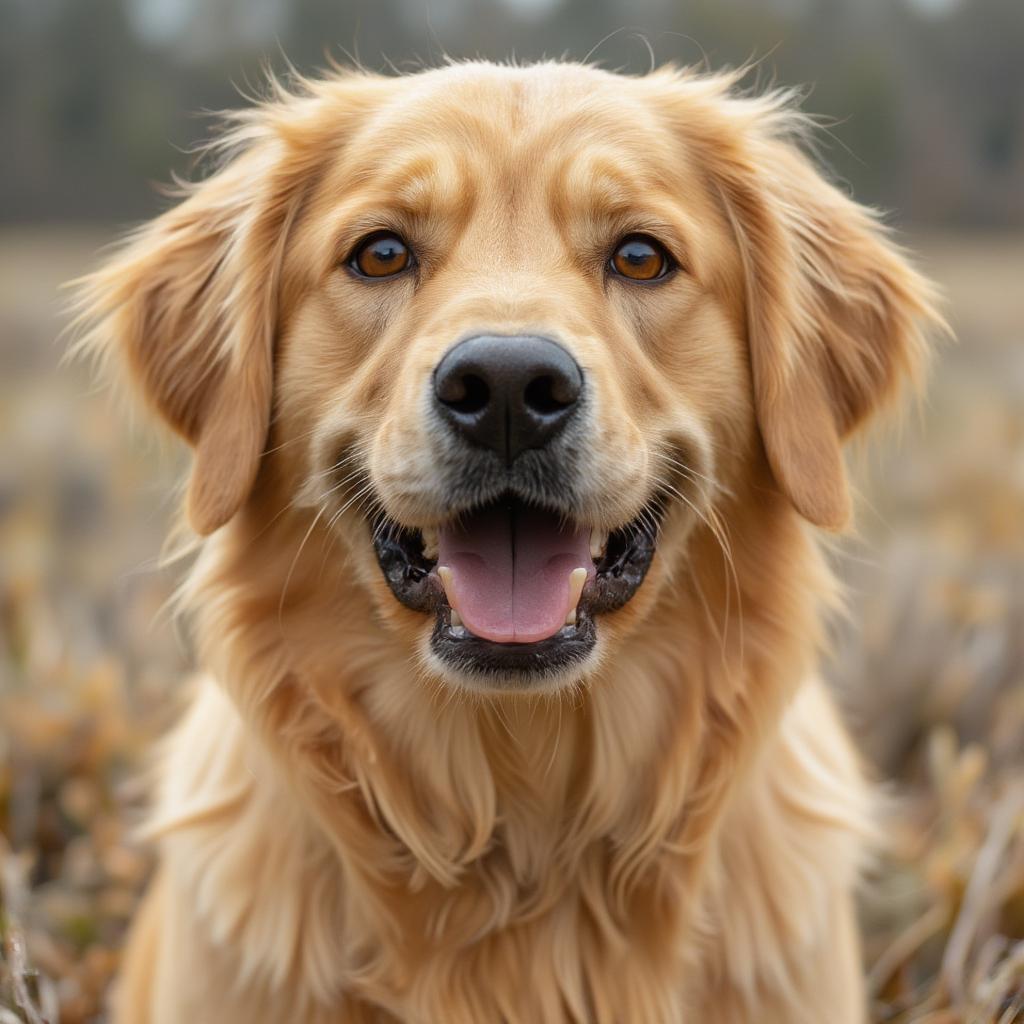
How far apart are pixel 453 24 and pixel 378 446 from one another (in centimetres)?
956

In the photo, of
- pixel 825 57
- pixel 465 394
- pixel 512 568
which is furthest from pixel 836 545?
pixel 825 57

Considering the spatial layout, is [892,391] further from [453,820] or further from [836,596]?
[453,820]

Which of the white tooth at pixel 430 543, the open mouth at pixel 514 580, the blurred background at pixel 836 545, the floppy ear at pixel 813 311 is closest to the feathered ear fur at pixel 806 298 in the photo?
the floppy ear at pixel 813 311

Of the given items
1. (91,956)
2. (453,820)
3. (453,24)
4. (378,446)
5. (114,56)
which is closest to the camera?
(378,446)

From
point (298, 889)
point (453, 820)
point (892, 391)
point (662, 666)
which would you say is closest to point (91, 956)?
point (298, 889)

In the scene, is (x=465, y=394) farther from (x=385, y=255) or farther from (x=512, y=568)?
(x=385, y=255)

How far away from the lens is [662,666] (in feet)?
9.45

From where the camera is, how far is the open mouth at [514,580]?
97.5 inches

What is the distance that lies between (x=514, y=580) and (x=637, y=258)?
76cm

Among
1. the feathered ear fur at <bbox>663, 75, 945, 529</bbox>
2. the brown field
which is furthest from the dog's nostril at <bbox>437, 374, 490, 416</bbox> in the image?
the brown field

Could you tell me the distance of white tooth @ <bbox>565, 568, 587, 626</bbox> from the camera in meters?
2.50

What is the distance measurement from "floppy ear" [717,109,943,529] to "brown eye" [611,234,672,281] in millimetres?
289

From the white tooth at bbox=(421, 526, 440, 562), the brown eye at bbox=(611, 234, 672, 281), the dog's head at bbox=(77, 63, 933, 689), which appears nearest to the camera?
the dog's head at bbox=(77, 63, 933, 689)

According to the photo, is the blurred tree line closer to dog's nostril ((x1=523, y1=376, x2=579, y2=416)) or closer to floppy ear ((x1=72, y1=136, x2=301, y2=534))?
floppy ear ((x1=72, y1=136, x2=301, y2=534))
